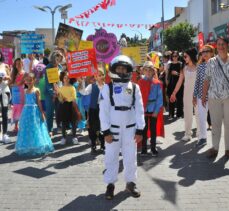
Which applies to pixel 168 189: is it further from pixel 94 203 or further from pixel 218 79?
pixel 218 79

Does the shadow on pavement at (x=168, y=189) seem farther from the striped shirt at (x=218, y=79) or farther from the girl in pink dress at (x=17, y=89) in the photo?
the girl in pink dress at (x=17, y=89)

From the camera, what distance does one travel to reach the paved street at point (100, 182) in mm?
4656

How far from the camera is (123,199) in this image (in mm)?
4824

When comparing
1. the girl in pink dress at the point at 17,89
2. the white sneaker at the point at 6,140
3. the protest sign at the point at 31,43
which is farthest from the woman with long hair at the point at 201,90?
the protest sign at the point at 31,43

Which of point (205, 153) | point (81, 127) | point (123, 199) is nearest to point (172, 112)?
point (81, 127)

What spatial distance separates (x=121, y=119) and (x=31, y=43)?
6.95 metres

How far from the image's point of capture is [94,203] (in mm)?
4723

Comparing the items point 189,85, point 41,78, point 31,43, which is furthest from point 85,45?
point 31,43

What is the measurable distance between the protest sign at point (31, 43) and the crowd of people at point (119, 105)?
167cm

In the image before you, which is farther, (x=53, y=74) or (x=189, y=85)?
(x=189, y=85)

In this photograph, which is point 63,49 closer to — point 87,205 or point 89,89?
point 89,89

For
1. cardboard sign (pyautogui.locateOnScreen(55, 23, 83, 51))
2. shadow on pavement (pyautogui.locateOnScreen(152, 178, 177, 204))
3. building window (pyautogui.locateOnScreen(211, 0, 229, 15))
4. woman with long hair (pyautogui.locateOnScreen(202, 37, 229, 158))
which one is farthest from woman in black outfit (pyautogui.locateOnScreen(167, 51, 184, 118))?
building window (pyautogui.locateOnScreen(211, 0, 229, 15))

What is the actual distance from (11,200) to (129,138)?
66.3 inches

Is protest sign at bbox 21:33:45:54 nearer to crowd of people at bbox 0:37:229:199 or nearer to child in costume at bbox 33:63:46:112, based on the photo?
crowd of people at bbox 0:37:229:199
